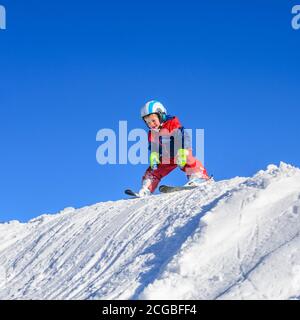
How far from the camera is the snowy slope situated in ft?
19.2

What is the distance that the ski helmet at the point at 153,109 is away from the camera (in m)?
10.9

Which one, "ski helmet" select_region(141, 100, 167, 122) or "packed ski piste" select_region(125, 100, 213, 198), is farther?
"ski helmet" select_region(141, 100, 167, 122)

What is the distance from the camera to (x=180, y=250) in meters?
6.50

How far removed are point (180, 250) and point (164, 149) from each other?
453 cm

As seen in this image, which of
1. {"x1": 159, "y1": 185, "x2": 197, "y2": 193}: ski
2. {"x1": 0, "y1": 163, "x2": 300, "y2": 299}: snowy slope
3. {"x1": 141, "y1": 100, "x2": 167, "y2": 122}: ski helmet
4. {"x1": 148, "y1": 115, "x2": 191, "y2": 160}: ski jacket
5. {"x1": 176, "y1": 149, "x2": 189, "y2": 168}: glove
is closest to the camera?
{"x1": 0, "y1": 163, "x2": 300, "y2": 299}: snowy slope

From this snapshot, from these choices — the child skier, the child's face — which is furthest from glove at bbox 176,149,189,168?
the child's face

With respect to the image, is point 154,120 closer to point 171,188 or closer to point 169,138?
point 169,138

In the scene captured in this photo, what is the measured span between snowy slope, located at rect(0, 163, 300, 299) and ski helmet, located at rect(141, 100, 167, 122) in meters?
1.93

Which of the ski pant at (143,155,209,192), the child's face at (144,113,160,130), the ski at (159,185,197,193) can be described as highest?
the child's face at (144,113,160,130)

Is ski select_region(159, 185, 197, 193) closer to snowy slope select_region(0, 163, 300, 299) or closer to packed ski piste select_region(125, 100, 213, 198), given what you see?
packed ski piste select_region(125, 100, 213, 198)

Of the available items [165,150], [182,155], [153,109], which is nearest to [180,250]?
[182,155]
